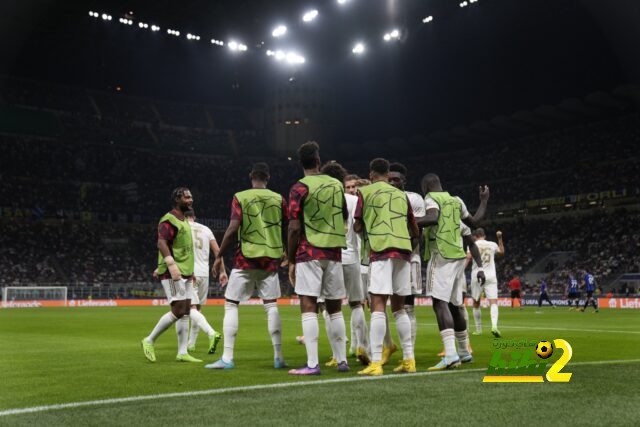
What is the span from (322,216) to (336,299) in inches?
38.1

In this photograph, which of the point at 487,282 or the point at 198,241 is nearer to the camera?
the point at 198,241

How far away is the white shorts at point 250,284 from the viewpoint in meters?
8.93

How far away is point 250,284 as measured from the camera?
8992mm

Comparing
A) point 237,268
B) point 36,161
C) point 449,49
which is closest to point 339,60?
point 449,49

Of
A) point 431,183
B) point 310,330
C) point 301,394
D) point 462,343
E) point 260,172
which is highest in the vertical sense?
point 260,172

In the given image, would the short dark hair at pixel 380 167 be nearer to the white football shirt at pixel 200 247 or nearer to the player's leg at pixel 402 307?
the player's leg at pixel 402 307

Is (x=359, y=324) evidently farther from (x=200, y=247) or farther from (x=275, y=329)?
(x=200, y=247)

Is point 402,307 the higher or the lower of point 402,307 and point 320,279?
the lower

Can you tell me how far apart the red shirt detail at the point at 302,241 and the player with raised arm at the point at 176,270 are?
2.12 meters

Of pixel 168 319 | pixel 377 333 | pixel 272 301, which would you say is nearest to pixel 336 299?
pixel 377 333

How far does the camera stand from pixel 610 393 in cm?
636

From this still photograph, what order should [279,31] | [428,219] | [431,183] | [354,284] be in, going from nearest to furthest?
[428,219]
[431,183]
[354,284]
[279,31]

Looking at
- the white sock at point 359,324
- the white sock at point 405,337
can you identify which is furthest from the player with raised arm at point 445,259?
the white sock at point 359,324

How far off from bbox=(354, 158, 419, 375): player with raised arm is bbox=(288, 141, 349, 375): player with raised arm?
328mm
